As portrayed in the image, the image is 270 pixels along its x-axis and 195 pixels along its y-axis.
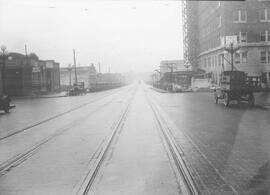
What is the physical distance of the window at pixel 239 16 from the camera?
5741 centimetres

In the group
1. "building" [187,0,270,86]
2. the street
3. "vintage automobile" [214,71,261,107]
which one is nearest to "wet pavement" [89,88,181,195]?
the street

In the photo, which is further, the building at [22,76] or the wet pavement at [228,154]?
the building at [22,76]

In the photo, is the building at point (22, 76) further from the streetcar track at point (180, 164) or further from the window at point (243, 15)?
the streetcar track at point (180, 164)

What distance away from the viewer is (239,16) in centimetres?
5772

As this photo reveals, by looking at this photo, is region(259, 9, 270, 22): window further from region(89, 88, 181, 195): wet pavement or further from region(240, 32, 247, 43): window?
region(89, 88, 181, 195): wet pavement

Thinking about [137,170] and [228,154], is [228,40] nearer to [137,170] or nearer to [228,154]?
[228,154]

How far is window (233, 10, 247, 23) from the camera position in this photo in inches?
2260

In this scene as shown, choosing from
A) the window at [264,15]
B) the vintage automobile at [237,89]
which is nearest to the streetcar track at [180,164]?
the vintage automobile at [237,89]

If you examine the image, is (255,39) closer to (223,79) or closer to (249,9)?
(249,9)

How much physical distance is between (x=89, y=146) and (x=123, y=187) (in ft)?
15.0

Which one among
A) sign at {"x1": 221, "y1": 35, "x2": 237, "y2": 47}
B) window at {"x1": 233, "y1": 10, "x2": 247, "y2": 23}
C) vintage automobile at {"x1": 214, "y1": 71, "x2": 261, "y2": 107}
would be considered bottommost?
vintage automobile at {"x1": 214, "y1": 71, "x2": 261, "y2": 107}

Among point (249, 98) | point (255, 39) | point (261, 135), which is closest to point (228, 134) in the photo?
point (261, 135)

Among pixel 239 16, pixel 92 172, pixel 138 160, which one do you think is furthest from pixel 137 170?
pixel 239 16

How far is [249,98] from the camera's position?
83.8 feet
